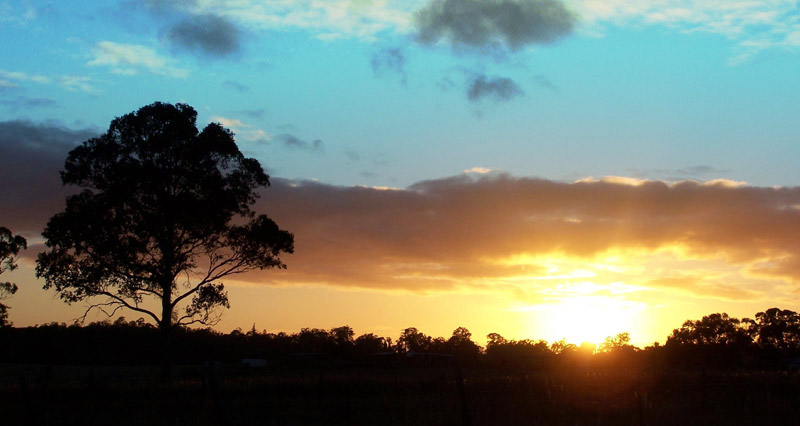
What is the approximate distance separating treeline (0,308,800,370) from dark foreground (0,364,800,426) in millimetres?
18639

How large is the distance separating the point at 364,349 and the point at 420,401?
55335 mm

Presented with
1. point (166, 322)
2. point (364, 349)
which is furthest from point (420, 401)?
point (364, 349)

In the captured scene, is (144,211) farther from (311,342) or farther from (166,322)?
(311,342)

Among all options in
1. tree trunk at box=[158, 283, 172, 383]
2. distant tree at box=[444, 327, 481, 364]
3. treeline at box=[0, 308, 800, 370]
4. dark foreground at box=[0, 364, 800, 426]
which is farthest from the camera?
distant tree at box=[444, 327, 481, 364]

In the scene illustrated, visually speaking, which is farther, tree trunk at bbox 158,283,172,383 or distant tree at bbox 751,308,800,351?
distant tree at bbox 751,308,800,351

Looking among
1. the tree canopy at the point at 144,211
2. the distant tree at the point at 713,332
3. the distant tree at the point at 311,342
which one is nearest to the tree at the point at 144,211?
the tree canopy at the point at 144,211

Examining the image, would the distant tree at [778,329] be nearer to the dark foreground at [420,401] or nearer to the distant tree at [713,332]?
the distant tree at [713,332]

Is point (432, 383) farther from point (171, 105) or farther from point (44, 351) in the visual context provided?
point (44, 351)

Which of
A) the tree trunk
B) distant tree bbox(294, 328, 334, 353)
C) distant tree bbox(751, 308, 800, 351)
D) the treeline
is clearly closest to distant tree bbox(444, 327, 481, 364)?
the treeline

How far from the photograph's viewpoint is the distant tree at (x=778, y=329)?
96188 mm

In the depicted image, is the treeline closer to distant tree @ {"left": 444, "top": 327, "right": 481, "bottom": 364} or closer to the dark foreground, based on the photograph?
distant tree @ {"left": 444, "top": 327, "right": 481, "bottom": 364}

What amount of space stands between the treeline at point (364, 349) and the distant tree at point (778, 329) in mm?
115

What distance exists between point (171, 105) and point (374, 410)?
21.8m

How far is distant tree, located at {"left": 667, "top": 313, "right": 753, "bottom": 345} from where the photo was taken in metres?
98.8
